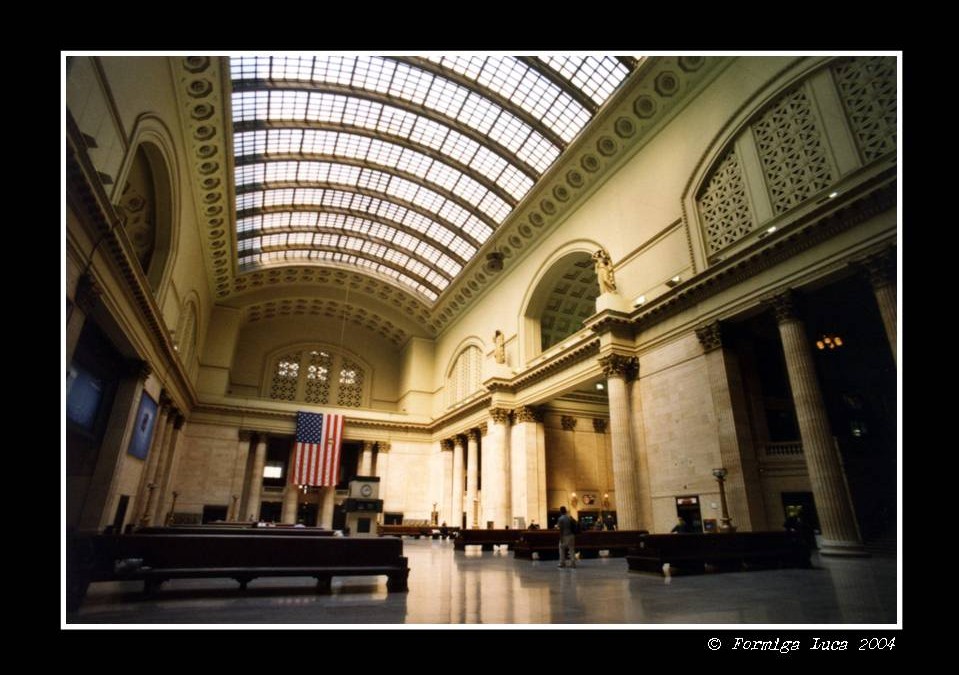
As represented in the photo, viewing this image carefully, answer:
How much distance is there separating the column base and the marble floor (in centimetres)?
176

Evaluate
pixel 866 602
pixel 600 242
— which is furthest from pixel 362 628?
pixel 600 242

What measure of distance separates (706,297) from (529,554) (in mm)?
8972

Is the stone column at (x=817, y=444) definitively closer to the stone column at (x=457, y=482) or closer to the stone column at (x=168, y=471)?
the stone column at (x=457, y=482)

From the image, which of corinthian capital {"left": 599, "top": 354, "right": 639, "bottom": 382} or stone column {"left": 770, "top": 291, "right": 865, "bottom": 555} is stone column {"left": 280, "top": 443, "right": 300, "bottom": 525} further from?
stone column {"left": 770, "top": 291, "right": 865, "bottom": 555}

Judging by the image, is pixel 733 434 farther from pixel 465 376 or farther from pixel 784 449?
pixel 465 376

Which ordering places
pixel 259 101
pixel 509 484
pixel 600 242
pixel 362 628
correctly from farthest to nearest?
pixel 509 484, pixel 259 101, pixel 600 242, pixel 362 628

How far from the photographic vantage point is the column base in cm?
957

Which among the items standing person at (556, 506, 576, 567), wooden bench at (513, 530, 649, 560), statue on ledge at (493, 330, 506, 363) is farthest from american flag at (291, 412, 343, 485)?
standing person at (556, 506, 576, 567)

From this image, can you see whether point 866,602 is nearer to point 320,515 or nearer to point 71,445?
point 71,445

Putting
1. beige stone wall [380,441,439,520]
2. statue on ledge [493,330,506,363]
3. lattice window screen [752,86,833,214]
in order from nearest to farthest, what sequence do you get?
lattice window screen [752,86,833,214]
statue on ledge [493,330,506,363]
beige stone wall [380,441,439,520]

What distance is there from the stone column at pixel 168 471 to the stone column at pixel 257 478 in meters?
4.39

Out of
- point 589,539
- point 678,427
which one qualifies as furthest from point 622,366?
point 589,539

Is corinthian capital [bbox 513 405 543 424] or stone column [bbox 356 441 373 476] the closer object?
corinthian capital [bbox 513 405 543 424]

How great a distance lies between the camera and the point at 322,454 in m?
28.9
